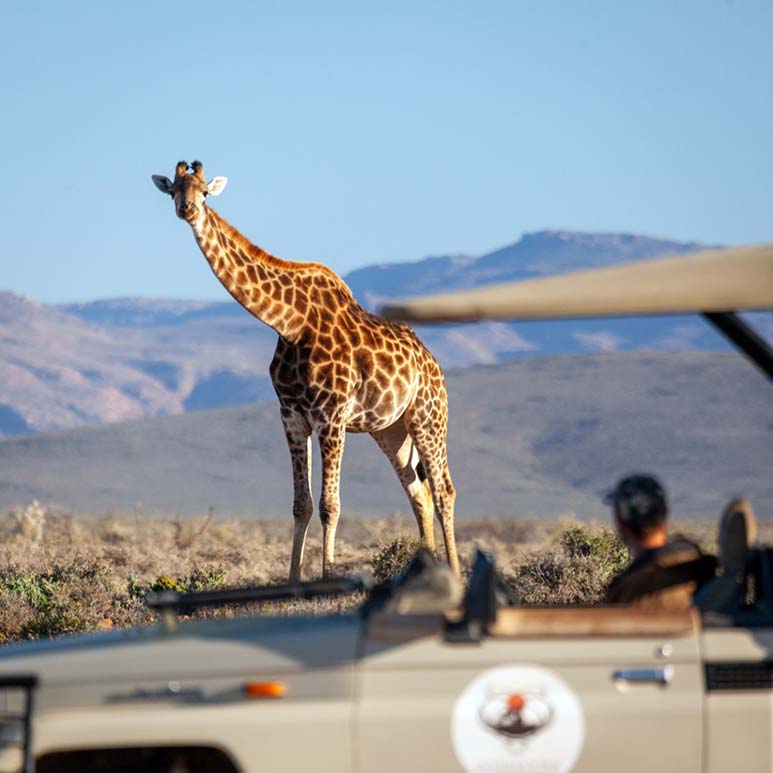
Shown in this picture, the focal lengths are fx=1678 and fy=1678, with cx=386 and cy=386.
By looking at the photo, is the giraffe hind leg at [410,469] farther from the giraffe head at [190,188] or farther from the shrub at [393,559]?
the giraffe head at [190,188]

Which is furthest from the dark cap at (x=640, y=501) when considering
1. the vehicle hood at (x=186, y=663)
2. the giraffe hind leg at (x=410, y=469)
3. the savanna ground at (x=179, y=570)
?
the giraffe hind leg at (x=410, y=469)

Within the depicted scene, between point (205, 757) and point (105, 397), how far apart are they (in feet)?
631

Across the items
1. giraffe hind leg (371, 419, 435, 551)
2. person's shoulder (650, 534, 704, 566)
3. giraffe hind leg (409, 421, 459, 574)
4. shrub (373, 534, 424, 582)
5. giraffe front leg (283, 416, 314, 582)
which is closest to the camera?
person's shoulder (650, 534, 704, 566)

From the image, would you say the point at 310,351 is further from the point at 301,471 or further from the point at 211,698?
the point at 211,698

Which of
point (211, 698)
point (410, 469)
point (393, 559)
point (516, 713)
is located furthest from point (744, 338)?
point (410, 469)

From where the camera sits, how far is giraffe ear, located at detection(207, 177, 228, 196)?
14.9m

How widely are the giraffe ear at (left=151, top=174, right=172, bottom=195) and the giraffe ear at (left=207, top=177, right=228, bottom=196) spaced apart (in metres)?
0.36

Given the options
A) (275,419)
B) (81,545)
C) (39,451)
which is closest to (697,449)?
(275,419)

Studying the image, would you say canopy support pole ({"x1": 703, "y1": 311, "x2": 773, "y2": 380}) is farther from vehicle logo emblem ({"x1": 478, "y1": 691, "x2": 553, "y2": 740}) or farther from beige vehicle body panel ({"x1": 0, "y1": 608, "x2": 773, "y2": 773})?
vehicle logo emblem ({"x1": 478, "y1": 691, "x2": 553, "y2": 740})

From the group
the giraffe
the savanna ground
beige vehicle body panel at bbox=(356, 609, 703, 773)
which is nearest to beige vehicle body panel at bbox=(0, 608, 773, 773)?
beige vehicle body panel at bbox=(356, 609, 703, 773)

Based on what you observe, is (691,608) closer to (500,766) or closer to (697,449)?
(500,766)

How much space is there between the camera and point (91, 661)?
5.83 meters

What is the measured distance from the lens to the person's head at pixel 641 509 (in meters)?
6.32

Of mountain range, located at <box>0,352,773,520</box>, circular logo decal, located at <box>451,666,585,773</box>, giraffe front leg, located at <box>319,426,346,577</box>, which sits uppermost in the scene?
mountain range, located at <box>0,352,773,520</box>
